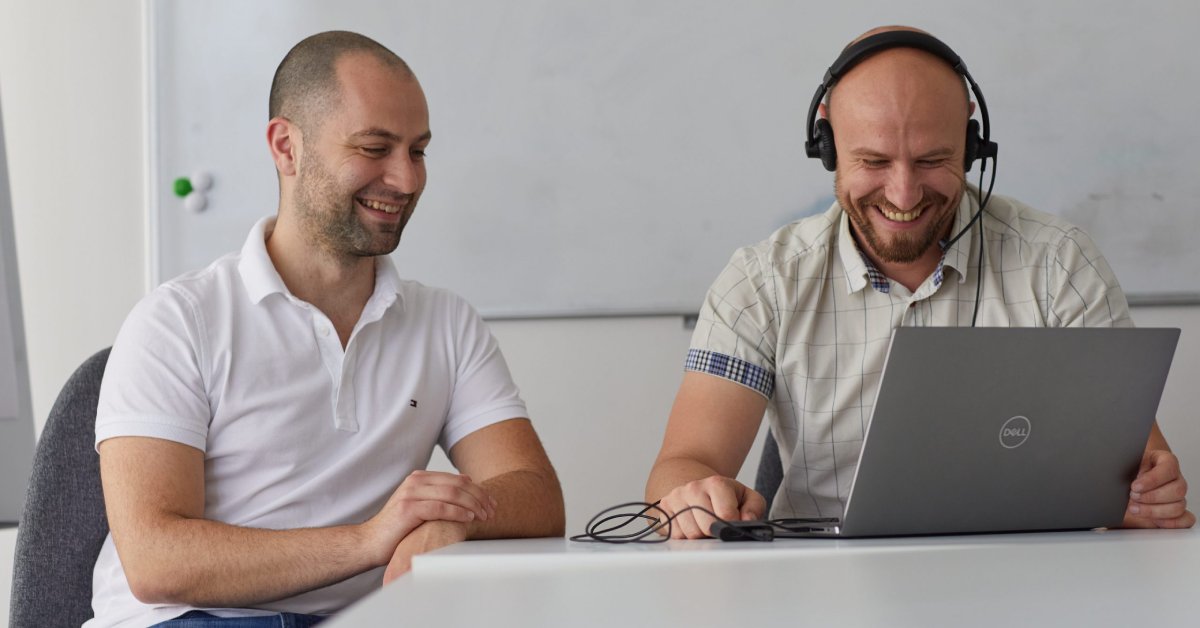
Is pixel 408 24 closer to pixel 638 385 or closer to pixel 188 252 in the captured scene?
pixel 188 252

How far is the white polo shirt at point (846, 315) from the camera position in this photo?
160 cm

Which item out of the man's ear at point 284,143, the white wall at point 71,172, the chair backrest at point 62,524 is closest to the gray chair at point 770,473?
the man's ear at point 284,143

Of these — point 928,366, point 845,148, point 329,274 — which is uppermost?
point 845,148

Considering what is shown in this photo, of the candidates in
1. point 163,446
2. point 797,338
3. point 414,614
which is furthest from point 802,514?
point 414,614

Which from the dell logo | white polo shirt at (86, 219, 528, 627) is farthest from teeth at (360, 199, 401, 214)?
the dell logo

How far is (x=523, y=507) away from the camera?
1414mm

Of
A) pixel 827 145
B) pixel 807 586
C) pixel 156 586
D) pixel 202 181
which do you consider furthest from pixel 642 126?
pixel 807 586

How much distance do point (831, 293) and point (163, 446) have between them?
0.92m

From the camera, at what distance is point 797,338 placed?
162cm

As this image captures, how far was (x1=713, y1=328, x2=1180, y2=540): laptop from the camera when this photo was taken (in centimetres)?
101

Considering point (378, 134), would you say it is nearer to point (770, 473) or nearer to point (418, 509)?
point (418, 509)

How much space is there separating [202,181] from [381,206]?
0.96 m

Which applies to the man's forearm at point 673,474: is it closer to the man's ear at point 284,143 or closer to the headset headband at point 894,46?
the headset headband at point 894,46

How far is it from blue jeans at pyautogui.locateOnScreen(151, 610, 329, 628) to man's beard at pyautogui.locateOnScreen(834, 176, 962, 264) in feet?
3.00
